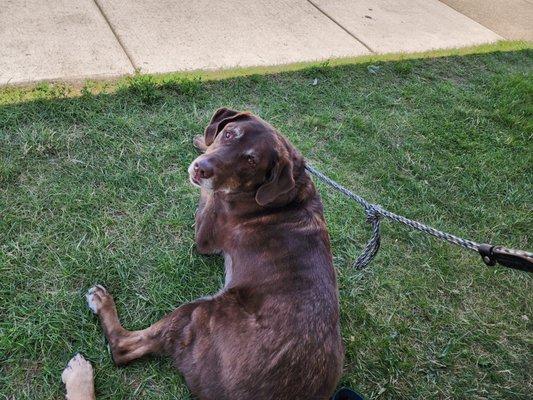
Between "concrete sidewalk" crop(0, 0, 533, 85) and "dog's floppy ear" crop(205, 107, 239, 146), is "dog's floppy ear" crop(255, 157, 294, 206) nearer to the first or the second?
"dog's floppy ear" crop(205, 107, 239, 146)

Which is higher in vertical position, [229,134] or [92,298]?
[229,134]

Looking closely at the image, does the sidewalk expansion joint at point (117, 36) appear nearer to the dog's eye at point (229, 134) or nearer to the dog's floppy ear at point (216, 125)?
the dog's floppy ear at point (216, 125)

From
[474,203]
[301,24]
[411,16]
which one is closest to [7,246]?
[474,203]

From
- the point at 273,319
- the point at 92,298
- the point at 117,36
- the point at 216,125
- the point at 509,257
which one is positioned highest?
the point at 509,257

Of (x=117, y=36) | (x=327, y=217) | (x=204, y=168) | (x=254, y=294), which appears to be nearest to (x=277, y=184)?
(x=204, y=168)

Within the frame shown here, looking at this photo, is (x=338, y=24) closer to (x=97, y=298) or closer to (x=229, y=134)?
(x=229, y=134)

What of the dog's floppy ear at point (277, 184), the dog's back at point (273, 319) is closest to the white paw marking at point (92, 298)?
the dog's back at point (273, 319)

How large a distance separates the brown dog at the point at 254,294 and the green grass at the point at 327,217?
0.92ft

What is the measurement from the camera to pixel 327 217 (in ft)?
13.3

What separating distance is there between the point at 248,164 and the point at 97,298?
1275 millimetres

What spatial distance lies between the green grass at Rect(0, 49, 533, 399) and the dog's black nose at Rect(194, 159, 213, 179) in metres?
0.81

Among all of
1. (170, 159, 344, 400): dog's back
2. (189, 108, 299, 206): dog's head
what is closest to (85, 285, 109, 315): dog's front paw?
(170, 159, 344, 400): dog's back

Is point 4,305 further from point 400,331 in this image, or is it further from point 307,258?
point 400,331

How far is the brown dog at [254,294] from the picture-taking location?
2382mm
